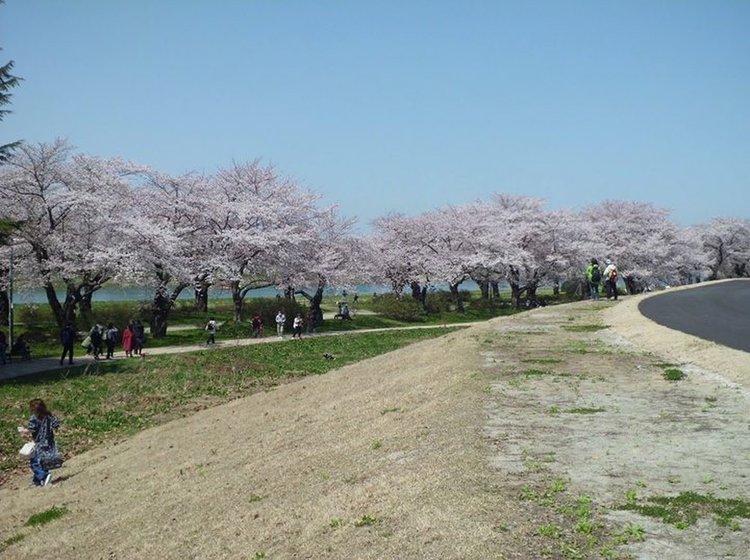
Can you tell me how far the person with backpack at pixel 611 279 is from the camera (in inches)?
1355

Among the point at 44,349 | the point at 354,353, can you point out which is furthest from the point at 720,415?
the point at 44,349

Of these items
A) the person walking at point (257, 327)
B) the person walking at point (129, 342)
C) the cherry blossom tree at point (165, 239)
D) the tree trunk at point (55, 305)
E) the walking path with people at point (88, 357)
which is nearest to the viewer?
the walking path with people at point (88, 357)

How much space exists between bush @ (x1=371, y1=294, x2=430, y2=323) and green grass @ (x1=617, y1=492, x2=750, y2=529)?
42.3 meters

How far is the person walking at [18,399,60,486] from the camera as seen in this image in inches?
537

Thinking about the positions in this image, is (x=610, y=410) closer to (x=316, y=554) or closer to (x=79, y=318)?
(x=316, y=554)

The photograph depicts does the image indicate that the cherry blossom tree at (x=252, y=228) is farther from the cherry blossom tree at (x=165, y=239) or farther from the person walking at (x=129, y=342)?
the person walking at (x=129, y=342)

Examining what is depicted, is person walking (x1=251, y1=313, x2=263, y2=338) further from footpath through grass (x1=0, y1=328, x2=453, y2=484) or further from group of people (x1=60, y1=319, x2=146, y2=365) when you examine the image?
group of people (x1=60, y1=319, x2=146, y2=365)

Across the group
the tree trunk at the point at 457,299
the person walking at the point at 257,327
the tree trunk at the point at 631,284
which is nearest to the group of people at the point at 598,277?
the person walking at the point at 257,327

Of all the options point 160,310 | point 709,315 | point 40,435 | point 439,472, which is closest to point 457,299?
point 160,310

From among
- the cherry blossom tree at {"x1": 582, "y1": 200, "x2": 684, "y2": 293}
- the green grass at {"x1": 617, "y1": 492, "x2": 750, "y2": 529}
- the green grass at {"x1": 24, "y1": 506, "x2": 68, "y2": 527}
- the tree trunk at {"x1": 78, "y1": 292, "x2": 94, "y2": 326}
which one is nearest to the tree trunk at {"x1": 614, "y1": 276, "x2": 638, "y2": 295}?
the cherry blossom tree at {"x1": 582, "y1": 200, "x2": 684, "y2": 293}

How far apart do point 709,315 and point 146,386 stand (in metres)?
19.4

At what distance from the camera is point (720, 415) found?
10320 mm

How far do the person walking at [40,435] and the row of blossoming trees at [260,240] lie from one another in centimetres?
2051

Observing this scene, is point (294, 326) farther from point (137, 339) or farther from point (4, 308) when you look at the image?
point (4, 308)
